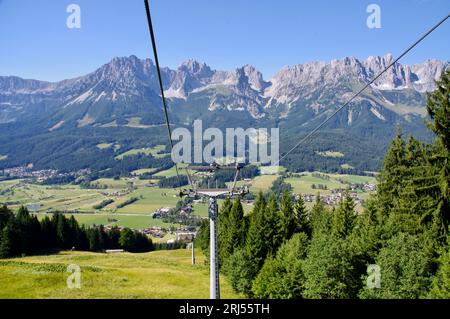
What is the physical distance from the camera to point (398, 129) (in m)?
37.1

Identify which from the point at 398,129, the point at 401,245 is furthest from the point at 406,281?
the point at 398,129

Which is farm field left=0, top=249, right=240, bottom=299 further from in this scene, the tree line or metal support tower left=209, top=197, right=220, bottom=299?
the tree line

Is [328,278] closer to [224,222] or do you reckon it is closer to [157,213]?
[224,222]

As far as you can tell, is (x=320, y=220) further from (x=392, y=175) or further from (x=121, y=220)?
(x=121, y=220)

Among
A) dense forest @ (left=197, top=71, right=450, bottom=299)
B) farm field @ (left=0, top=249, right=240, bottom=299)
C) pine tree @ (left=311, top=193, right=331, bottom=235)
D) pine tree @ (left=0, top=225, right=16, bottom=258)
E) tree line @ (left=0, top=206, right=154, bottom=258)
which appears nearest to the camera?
dense forest @ (left=197, top=71, right=450, bottom=299)

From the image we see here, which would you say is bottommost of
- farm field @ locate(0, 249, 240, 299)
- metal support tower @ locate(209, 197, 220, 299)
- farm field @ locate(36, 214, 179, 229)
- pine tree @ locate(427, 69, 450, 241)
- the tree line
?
farm field @ locate(36, 214, 179, 229)

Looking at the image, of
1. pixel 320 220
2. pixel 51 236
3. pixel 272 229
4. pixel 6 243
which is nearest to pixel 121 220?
pixel 51 236

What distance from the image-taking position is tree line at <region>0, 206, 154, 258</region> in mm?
69500

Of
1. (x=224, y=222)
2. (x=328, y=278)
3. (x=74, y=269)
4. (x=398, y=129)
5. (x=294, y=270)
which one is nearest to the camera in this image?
(x=328, y=278)

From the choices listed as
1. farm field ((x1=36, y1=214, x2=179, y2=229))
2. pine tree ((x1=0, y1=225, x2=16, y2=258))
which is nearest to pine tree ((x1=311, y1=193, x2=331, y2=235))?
pine tree ((x1=0, y1=225, x2=16, y2=258))

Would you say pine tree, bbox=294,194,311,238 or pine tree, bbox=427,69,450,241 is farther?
pine tree, bbox=294,194,311,238

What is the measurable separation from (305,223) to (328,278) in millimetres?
20256

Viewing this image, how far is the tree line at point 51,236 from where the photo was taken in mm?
69500

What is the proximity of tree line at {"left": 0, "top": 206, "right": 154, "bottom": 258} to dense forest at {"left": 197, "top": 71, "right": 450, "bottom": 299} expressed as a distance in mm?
47393
